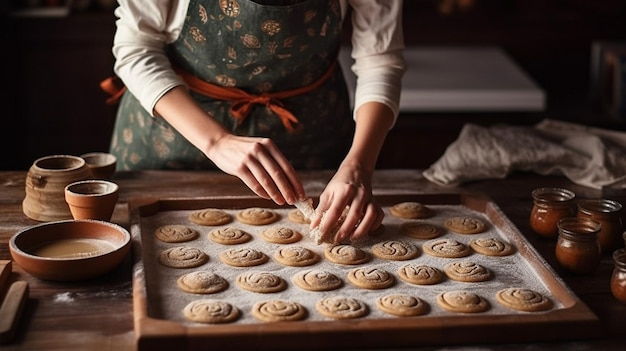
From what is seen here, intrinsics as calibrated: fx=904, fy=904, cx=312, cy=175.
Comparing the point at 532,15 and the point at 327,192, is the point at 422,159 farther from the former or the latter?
the point at 327,192

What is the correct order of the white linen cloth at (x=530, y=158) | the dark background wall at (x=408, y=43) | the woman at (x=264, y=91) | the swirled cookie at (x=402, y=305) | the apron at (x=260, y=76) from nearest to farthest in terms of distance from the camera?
the swirled cookie at (x=402, y=305) < the woman at (x=264, y=91) < the apron at (x=260, y=76) < the white linen cloth at (x=530, y=158) < the dark background wall at (x=408, y=43)

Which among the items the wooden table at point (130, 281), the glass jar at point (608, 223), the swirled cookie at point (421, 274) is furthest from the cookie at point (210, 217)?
the glass jar at point (608, 223)

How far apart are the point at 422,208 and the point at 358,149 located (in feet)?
0.72

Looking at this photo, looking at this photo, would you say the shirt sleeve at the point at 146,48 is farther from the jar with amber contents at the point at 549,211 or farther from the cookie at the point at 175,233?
the jar with amber contents at the point at 549,211

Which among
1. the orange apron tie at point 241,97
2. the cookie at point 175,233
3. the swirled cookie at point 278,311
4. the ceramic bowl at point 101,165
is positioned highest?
the orange apron tie at point 241,97

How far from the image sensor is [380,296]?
5.55 ft

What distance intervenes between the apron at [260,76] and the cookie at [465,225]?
540 mm

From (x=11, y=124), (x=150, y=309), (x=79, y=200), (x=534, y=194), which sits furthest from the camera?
(x=11, y=124)

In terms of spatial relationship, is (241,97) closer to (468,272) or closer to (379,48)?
(379,48)

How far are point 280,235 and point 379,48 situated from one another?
60cm

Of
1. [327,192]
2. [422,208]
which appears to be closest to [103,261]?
[327,192]

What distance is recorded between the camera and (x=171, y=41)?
89.8 inches

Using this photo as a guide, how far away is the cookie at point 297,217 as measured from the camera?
6.77 ft

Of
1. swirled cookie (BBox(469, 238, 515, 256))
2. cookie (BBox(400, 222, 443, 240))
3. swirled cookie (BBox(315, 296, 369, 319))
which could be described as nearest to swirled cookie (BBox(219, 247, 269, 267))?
swirled cookie (BBox(315, 296, 369, 319))
